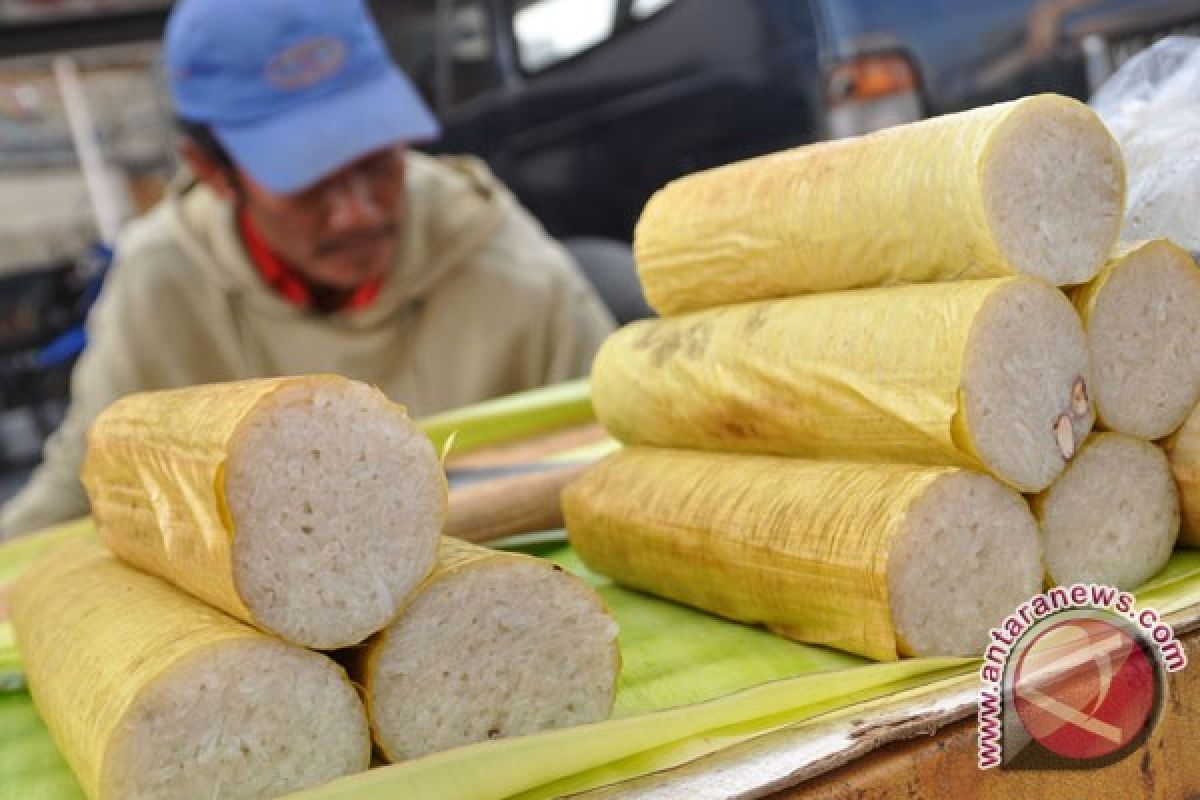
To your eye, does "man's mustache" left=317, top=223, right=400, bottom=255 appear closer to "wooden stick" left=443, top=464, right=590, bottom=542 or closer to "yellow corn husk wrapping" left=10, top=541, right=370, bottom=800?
"wooden stick" left=443, top=464, right=590, bottom=542

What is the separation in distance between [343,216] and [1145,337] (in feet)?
8.55

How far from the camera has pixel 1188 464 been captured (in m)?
1.56

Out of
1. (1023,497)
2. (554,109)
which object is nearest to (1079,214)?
(1023,497)

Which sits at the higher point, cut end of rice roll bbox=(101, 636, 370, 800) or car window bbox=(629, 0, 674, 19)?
car window bbox=(629, 0, 674, 19)

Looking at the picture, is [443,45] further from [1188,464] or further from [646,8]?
[1188,464]

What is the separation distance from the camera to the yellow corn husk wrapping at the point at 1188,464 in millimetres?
1561

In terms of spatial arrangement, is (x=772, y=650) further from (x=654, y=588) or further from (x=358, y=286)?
(x=358, y=286)

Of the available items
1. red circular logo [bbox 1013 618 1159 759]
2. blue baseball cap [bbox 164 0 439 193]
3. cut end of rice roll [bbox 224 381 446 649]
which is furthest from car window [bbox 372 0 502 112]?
red circular logo [bbox 1013 618 1159 759]

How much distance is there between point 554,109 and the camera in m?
4.88

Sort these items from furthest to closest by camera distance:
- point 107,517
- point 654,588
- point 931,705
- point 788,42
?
point 788,42
point 654,588
point 107,517
point 931,705

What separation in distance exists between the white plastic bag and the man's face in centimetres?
222

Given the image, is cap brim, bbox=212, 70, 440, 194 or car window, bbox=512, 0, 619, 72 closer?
cap brim, bbox=212, 70, 440, 194

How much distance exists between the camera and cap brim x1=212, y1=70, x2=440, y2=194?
11.8 feet

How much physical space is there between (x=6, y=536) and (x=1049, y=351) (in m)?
3.61
